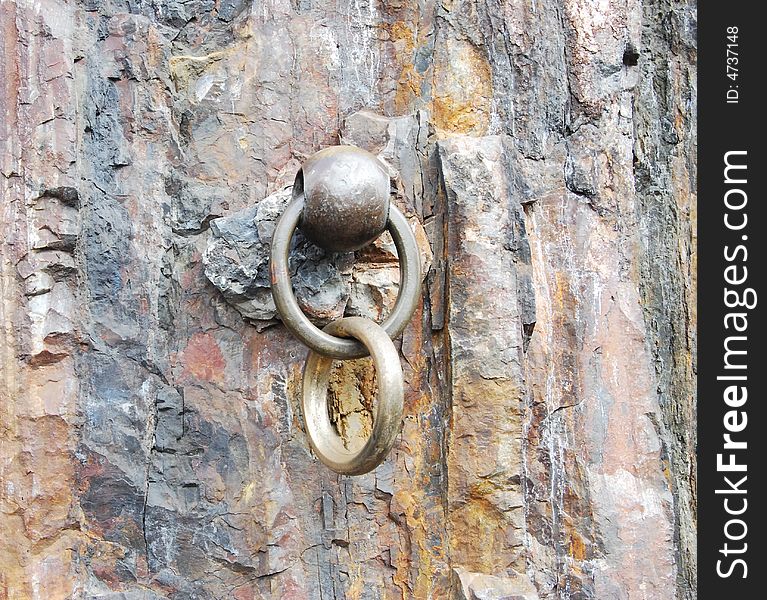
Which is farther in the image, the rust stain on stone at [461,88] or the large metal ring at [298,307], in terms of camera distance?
the rust stain on stone at [461,88]

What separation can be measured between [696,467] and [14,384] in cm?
141

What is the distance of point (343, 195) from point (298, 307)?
20cm

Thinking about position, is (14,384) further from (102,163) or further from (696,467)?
(696,467)

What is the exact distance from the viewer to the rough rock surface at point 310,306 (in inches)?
55.2

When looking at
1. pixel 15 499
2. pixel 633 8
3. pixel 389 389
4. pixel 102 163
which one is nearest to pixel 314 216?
pixel 389 389

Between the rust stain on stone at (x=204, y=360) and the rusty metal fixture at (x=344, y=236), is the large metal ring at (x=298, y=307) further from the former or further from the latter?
the rust stain on stone at (x=204, y=360)

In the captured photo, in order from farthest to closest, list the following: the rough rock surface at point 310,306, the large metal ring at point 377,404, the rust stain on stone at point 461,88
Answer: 1. the rust stain on stone at point 461,88
2. the rough rock surface at point 310,306
3. the large metal ring at point 377,404

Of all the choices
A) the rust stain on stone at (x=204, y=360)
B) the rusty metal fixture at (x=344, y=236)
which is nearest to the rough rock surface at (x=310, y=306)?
the rust stain on stone at (x=204, y=360)

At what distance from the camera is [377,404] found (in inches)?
49.4

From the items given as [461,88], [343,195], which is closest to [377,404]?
[343,195]

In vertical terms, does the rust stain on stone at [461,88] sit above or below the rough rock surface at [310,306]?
above

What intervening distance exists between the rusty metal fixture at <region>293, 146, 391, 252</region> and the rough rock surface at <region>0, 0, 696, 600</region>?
15 centimetres

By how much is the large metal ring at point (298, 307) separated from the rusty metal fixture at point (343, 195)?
0.03 metres

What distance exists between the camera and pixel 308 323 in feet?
4.23
